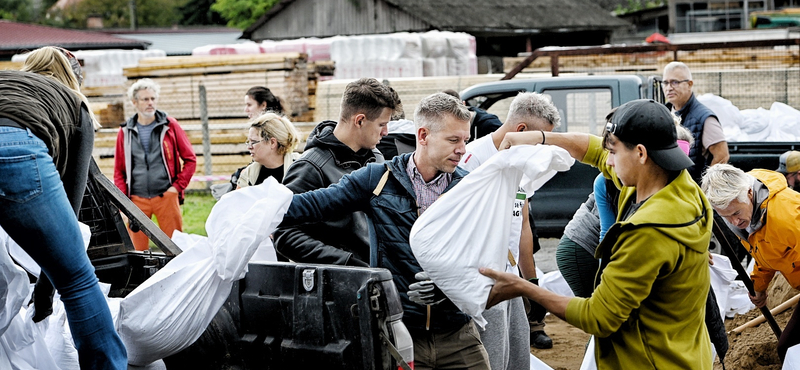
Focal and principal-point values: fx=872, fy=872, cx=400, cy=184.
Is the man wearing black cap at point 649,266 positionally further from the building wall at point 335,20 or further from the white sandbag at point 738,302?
the building wall at point 335,20

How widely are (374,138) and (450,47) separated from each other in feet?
49.3

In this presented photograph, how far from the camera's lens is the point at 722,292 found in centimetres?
551

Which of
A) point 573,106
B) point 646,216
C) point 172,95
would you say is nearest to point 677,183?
point 646,216

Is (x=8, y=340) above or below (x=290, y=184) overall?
below

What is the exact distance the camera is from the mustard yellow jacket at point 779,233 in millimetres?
4246

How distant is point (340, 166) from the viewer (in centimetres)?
406

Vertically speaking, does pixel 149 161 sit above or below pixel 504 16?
below

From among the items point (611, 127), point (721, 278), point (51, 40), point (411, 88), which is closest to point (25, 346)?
point (611, 127)

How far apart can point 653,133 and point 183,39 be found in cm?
4469

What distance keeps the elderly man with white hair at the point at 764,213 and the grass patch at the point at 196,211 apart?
23.5 feet

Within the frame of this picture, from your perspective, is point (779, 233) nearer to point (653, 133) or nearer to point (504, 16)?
point (653, 133)

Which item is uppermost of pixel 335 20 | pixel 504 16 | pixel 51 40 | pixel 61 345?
pixel 335 20

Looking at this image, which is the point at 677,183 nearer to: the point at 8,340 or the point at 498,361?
the point at 498,361

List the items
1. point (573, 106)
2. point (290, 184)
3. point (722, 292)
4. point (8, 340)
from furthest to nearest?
point (573, 106) → point (722, 292) → point (290, 184) → point (8, 340)
